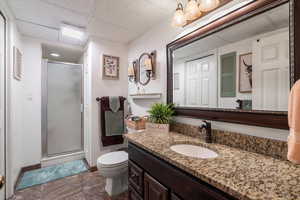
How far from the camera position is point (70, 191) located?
1778mm

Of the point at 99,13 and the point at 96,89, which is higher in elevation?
the point at 99,13

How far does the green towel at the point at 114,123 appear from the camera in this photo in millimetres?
2368

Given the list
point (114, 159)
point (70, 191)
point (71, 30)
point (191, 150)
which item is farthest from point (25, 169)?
point (191, 150)

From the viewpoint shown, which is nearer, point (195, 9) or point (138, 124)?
point (195, 9)

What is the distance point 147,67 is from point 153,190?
1.47 metres

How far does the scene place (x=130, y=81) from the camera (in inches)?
102

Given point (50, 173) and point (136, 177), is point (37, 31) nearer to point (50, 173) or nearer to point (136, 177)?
point (50, 173)

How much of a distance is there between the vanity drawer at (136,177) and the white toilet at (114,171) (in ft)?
1.27

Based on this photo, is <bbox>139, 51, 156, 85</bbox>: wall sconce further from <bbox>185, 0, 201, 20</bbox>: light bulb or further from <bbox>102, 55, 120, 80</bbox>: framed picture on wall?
<bbox>185, 0, 201, 20</bbox>: light bulb

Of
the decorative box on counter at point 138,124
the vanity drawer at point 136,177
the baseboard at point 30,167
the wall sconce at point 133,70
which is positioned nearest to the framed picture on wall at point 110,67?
the wall sconce at point 133,70

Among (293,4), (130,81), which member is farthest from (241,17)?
(130,81)

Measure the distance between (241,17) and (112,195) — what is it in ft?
7.40

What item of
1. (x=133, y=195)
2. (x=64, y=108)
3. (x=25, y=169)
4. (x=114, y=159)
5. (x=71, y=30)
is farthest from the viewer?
(x=64, y=108)

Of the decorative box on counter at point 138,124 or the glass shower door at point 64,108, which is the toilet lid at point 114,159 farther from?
the glass shower door at point 64,108
